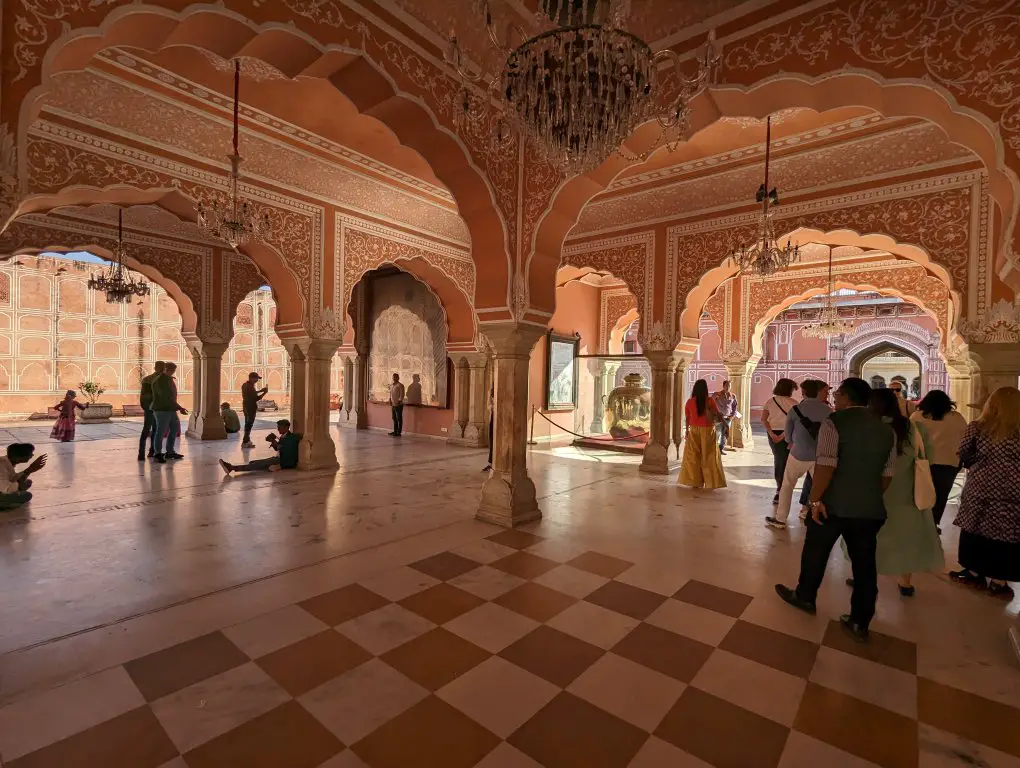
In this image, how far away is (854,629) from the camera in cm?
260

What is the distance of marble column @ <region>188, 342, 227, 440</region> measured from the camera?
9.92 meters

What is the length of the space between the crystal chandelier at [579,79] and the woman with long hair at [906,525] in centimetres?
221

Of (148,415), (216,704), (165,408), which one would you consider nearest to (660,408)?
(216,704)

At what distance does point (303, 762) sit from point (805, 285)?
11565 mm

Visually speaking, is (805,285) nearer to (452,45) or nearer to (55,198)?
(452,45)

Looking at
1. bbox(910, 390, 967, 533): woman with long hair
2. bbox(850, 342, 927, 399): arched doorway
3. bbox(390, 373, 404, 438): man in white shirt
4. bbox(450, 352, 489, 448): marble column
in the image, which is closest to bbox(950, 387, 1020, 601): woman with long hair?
bbox(910, 390, 967, 533): woman with long hair

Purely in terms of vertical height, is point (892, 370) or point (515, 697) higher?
point (892, 370)

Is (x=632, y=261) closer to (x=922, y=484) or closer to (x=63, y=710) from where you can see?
(x=922, y=484)

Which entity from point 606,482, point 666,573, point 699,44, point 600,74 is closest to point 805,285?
point 606,482

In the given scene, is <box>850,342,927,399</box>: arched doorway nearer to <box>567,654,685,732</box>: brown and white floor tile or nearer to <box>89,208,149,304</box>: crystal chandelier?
<box>567,654,685,732</box>: brown and white floor tile

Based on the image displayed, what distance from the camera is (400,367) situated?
38.0 ft

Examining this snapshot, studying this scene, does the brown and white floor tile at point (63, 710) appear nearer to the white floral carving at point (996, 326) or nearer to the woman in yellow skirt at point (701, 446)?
the woman in yellow skirt at point (701, 446)

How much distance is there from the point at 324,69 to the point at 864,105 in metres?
3.49

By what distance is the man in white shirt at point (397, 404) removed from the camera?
10.6 meters
